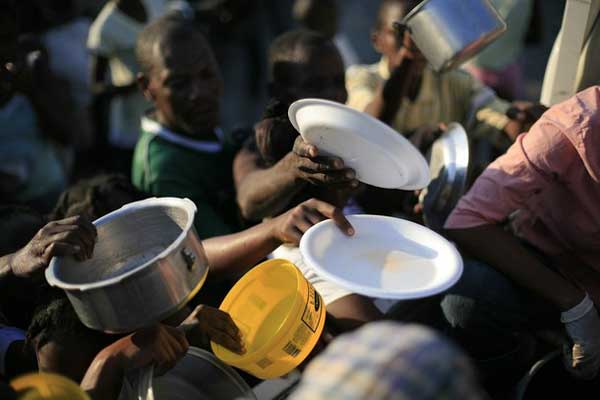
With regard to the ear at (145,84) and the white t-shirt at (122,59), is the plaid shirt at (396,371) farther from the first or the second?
the white t-shirt at (122,59)

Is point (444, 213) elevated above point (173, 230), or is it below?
below

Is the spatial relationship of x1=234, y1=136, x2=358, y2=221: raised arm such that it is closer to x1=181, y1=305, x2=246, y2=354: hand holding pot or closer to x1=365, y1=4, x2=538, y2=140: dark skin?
x1=181, y1=305, x2=246, y2=354: hand holding pot

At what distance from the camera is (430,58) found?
9.64ft

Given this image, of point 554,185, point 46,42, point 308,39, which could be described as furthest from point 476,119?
point 46,42

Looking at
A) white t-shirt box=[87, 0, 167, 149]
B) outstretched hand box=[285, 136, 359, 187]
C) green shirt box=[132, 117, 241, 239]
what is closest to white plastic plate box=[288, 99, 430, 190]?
outstretched hand box=[285, 136, 359, 187]

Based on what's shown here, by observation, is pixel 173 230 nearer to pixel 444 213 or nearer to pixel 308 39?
pixel 444 213

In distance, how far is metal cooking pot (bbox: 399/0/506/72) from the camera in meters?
2.76

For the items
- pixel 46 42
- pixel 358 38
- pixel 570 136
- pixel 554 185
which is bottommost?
pixel 358 38

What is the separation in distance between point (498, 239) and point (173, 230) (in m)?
0.97

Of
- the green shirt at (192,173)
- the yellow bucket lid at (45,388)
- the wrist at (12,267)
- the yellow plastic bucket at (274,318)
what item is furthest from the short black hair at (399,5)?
the yellow bucket lid at (45,388)

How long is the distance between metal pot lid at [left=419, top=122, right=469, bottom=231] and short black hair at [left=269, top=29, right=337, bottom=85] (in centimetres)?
71

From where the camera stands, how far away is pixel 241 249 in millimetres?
2391

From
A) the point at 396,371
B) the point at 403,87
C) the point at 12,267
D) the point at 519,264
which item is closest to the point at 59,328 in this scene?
the point at 12,267

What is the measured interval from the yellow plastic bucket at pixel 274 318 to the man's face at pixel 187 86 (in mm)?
1216
